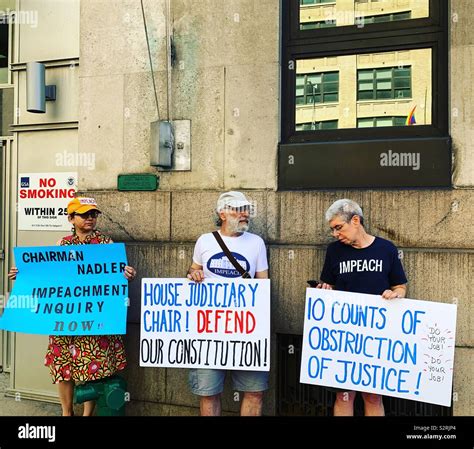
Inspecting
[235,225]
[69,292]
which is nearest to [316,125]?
[235,225]

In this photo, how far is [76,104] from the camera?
656 centimetres

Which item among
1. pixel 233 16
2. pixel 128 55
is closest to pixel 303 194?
pixel 233 16

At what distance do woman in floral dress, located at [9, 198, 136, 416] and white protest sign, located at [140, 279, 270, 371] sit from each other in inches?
15.2

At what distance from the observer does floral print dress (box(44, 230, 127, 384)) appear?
5.31 metres

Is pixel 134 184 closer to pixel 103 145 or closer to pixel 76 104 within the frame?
pixel 103 145

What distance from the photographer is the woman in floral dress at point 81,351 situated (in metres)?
5.32

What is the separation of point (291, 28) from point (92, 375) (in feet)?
11.2

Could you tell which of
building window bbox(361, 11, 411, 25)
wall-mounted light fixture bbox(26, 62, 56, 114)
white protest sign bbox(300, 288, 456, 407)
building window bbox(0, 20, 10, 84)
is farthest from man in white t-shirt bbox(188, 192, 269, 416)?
building window bbox(0, 20, 10, 84)

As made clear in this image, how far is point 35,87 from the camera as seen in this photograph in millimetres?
6465

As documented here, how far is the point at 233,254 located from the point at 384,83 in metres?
1.98

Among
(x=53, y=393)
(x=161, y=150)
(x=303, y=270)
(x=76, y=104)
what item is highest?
(x=76, y=104)

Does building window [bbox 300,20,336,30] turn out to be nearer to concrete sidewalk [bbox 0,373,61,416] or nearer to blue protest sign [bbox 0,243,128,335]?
blue protest sign [bbox 0,243,128,335]

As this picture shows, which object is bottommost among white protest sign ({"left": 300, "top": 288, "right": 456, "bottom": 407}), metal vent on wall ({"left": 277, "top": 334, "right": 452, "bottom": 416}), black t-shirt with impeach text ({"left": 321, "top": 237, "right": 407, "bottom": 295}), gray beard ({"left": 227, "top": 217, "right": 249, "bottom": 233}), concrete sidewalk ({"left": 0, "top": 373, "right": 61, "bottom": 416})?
concrete sidewalk ({"left": 0, "top": 373, "right": 61, "bottom": 416})

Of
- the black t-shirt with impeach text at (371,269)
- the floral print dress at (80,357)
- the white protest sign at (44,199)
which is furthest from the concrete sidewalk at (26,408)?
the black t-shirt with impeach text at (371,269)
